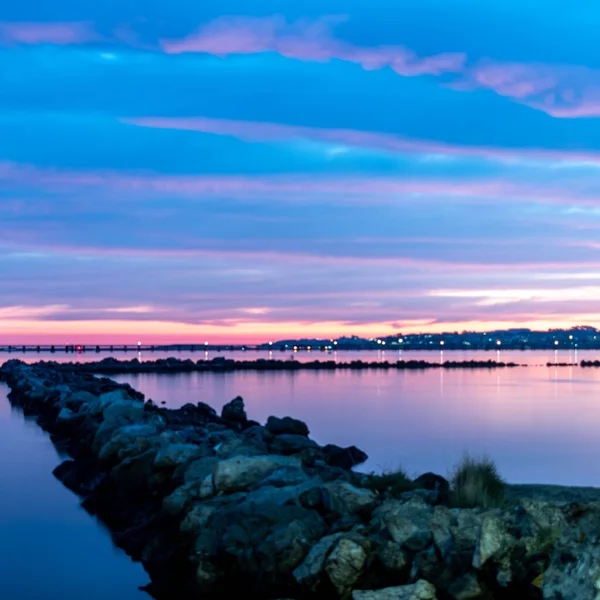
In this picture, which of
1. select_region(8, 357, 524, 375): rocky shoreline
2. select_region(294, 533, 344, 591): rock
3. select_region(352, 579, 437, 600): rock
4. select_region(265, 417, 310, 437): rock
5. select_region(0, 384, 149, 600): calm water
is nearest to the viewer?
select_region(352, 579, 437, 600): rock

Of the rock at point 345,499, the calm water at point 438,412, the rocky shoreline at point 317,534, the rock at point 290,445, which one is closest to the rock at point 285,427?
the calm water at point 438,412

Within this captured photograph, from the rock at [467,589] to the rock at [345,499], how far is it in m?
2.45

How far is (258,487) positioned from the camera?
1289cm

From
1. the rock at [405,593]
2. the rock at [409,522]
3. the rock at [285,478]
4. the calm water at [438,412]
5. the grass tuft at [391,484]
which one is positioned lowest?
the calm water at [438,412]

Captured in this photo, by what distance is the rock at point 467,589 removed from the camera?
895cm

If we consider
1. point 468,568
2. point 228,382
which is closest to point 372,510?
point 468,568

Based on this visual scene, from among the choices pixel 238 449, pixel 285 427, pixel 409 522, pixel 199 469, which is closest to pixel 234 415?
pixel 285 427

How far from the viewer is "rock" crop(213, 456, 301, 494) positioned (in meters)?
13.2

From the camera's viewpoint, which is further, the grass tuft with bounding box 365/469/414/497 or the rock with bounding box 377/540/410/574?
the grass tuft with bounding box 365/469/414/497

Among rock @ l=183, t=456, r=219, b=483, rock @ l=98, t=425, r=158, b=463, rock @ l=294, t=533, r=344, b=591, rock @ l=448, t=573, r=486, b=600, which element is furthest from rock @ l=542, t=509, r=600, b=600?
rock @ l=98, t=425, r=158, b=463

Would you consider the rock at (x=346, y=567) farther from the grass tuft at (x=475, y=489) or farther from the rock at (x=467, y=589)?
the grass tuft at (x=475, y=489)

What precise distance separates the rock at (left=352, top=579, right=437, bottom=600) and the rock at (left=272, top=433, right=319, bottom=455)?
1079cm

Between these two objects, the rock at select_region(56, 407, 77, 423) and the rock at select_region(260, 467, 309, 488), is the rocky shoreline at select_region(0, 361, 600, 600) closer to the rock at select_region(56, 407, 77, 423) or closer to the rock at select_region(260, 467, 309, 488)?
the rock at select_region(260, 467, 309, 488)

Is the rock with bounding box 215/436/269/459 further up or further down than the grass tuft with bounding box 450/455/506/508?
further up
